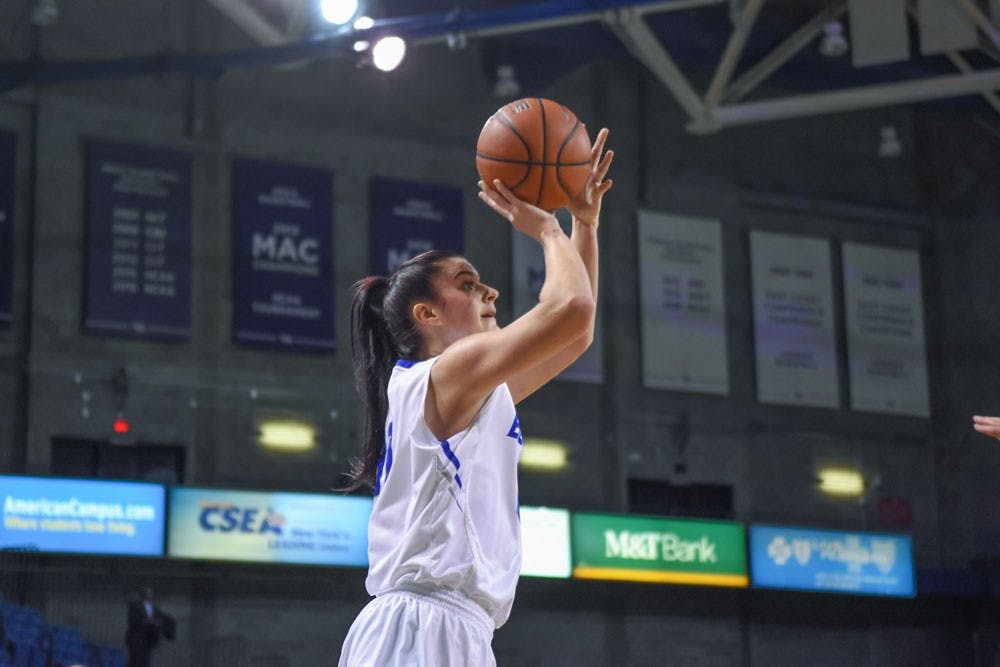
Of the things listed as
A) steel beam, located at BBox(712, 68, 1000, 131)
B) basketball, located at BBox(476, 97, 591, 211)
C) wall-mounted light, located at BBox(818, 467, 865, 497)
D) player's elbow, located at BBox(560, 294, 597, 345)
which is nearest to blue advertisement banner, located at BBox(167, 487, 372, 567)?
steel beam, located at BBox(712, 68, 1000, 131)

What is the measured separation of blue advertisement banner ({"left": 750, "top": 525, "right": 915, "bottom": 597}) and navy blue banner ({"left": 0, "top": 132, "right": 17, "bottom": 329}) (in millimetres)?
9277

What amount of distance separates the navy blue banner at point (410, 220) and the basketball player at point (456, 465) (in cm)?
1519

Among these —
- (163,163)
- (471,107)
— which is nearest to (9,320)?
(163,163)

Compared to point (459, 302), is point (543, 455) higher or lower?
higher

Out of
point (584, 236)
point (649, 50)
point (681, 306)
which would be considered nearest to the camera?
point (584, 236)

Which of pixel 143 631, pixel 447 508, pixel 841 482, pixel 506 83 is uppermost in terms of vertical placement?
pixel 506 83

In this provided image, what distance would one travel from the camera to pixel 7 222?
17109mm

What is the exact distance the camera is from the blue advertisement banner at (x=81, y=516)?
15594 mm

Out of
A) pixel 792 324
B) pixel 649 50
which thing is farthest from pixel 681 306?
pixel 649 50

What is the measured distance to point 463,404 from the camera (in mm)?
3553

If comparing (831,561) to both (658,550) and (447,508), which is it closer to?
(658,550)

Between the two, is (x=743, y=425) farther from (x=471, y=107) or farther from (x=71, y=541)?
(x=71, y=541)

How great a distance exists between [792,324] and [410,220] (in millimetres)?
5642

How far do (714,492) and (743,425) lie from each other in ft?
3.28
